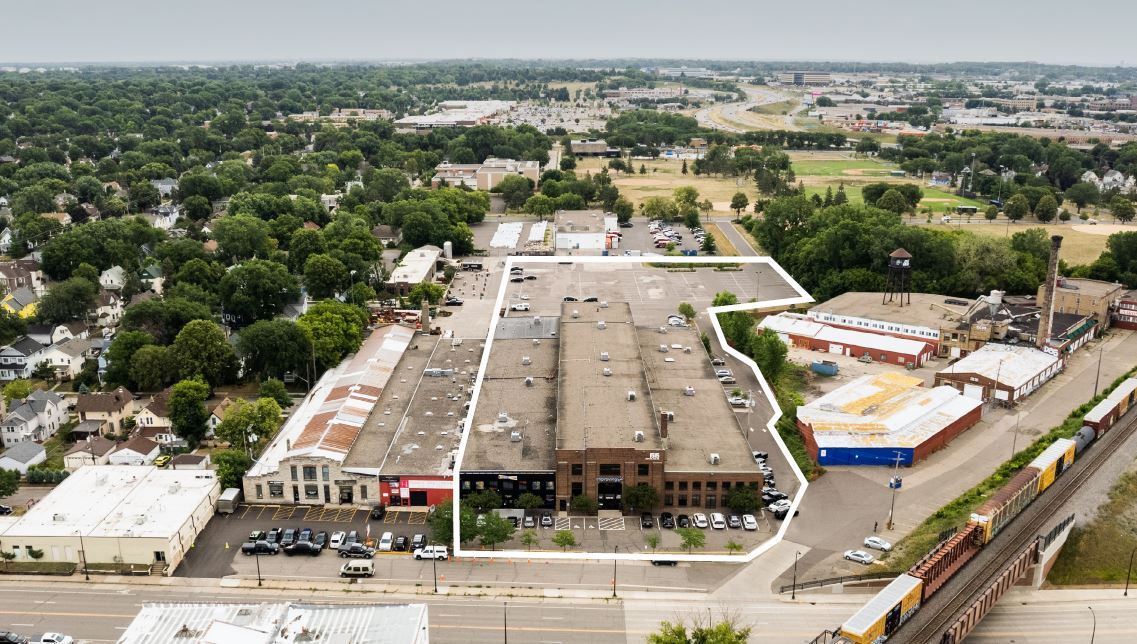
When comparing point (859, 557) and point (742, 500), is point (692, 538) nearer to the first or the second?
A: point (742, 500)

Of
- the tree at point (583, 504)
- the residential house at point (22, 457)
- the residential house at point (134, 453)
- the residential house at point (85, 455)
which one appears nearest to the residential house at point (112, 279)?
the residential house at point (22, 457)

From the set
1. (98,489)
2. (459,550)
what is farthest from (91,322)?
(459,550)

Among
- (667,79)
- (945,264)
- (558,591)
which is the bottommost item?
(558,591)

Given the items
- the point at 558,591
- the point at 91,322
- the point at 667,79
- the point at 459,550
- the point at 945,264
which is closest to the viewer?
the point at 558,591

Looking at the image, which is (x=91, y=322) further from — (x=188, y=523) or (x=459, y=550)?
(x=459, y=550)

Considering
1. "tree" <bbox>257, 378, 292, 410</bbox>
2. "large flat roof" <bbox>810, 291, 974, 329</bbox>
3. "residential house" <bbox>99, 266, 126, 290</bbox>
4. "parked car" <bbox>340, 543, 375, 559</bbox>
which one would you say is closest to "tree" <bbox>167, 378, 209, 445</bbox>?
"tree" <bbox>257, 378, 292, 410</bbox>

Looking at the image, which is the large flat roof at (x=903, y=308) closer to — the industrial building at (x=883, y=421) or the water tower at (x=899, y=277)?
the water tower at (x=899, y=277)

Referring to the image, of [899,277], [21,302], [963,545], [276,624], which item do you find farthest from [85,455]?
[899,277]
